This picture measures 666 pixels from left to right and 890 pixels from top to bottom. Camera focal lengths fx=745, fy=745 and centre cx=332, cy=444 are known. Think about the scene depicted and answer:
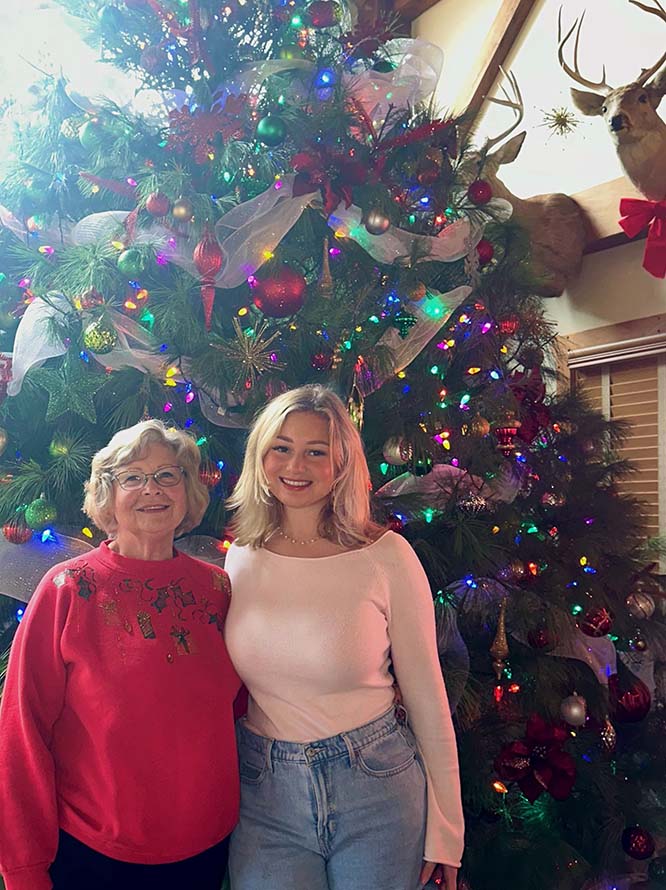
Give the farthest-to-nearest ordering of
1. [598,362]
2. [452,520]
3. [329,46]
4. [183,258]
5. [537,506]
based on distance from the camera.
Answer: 1. [598,362]
2. [537,506]
3. [329,46]
4. [452,520]
5. [183,258]

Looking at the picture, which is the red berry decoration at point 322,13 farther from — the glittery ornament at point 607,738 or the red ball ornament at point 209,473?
the glittery ornament at point 607,738

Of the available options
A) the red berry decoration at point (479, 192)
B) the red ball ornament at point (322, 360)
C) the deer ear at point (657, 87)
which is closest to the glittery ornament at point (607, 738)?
the red ball ornament at point (322, 360)

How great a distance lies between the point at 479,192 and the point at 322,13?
0.63 metres

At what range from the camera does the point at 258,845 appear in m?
1.24

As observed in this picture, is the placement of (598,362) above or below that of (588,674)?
above

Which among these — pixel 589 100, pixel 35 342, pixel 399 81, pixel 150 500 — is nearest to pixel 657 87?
pixel 589 100

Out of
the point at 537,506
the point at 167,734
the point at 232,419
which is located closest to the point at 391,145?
the point at 232,419

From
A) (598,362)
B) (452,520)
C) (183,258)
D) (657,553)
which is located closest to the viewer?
(183,258)

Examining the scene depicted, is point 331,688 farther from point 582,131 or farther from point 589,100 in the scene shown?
point 582,131

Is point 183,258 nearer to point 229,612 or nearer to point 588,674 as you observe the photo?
point 229,612

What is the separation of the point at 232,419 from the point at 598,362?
7.28 feet

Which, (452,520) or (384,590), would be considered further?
(452,520)

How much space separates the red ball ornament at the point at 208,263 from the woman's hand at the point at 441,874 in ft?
3.84

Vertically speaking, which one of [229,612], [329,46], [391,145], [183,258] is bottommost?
[229,612]
